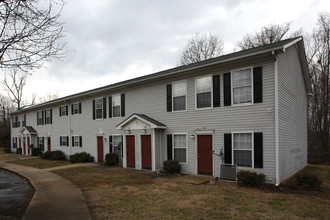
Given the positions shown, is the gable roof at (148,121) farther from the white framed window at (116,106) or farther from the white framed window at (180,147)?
the white framed window at (116,106)

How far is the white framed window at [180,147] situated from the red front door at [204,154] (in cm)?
92

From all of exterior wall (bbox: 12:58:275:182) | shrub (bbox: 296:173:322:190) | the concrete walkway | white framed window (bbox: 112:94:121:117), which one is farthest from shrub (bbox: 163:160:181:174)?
white framed window (bbox: 112:94:121:117)

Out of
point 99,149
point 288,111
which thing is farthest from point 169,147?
point 99,149

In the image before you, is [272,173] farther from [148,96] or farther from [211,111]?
[148,96]

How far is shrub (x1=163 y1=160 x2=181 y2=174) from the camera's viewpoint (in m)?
12.2

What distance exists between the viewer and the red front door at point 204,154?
11.4 metres

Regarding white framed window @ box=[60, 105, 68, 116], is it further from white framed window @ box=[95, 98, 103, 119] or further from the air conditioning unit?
the air conditioning unit

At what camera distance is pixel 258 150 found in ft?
32.1

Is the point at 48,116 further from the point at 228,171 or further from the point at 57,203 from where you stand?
the point at 228,171

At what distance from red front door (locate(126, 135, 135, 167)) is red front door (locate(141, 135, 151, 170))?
970 mm

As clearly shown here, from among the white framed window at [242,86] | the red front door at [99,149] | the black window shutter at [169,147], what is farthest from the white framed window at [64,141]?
the white framed window at [242,86]

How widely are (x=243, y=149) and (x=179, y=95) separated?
4.40 m

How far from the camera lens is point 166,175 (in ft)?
39.9

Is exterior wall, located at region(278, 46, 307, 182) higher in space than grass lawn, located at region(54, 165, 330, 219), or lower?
higher
